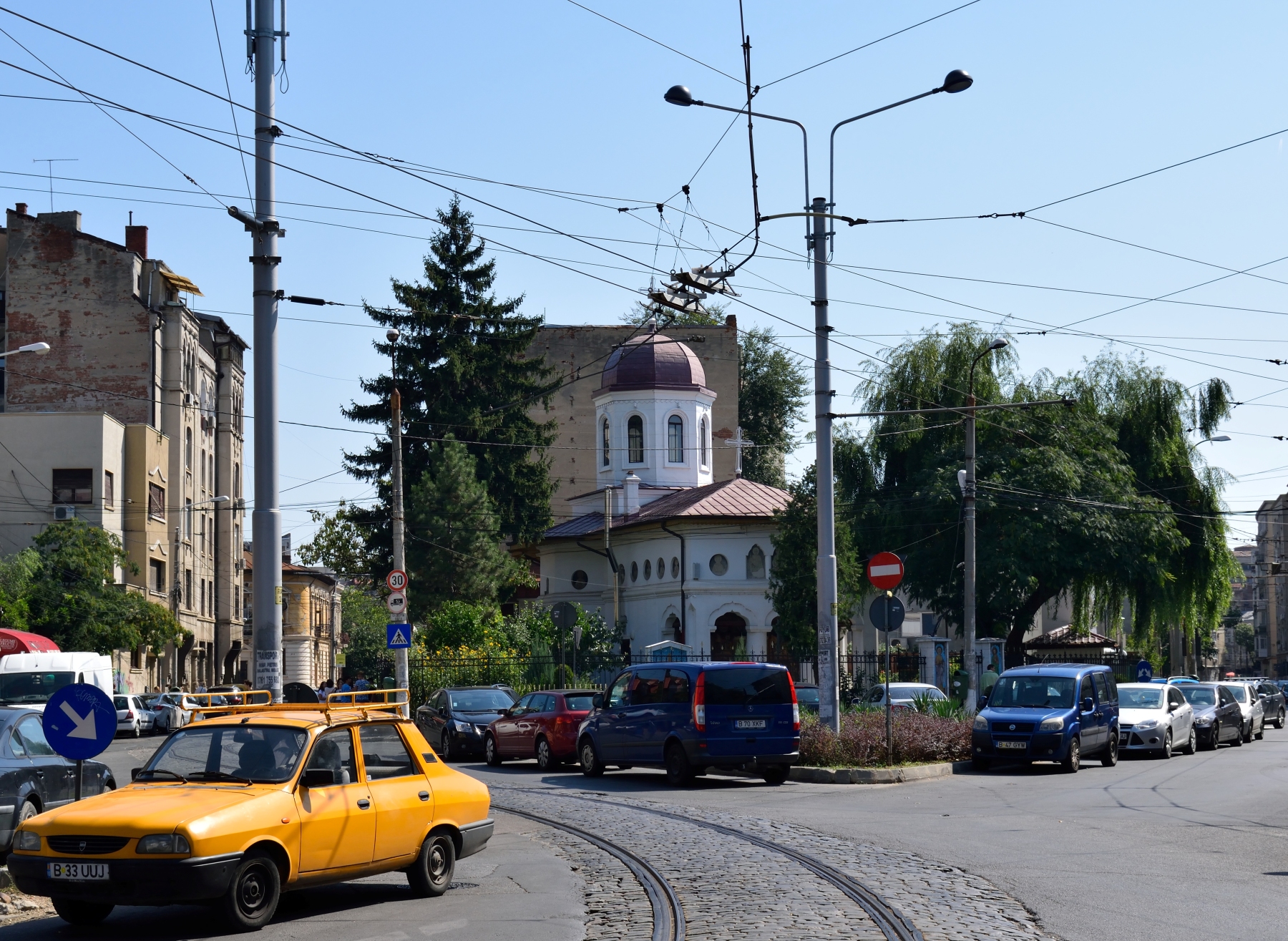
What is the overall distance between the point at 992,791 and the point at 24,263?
170 feet

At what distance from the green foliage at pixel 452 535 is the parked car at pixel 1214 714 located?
3006 centimetres

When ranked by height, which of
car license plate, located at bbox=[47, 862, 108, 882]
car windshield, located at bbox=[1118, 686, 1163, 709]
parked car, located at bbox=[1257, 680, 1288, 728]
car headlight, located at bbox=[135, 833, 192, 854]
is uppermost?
car headlight, located at bbox=[135, 833, 192, 854]

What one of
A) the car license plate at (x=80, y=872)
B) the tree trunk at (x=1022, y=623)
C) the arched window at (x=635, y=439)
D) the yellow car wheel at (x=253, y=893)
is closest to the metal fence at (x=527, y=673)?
the tree trunk at (x=1022, y=623)

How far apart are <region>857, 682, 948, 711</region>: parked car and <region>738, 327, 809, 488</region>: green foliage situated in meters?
48.4

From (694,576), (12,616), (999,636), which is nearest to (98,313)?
(12,616)

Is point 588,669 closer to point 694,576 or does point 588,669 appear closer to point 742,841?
point 694,576

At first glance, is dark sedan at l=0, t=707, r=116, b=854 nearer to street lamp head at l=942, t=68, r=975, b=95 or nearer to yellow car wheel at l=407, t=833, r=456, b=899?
yellow car wheel at l=407, t=833, r=456, b=899

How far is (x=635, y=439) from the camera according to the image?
6394cm

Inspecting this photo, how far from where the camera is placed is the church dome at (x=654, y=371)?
6303 cm

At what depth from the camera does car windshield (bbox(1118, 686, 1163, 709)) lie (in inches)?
1097

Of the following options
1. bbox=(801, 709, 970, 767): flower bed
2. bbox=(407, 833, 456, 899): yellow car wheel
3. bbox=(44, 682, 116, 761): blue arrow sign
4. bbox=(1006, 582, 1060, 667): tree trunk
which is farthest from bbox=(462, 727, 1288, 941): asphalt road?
bbox=(1006, 582, 1060, 667): tree trunk

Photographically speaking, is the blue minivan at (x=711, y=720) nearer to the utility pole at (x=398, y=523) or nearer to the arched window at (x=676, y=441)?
the utility pole at (x=398, y=523)

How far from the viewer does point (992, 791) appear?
64.4 ft

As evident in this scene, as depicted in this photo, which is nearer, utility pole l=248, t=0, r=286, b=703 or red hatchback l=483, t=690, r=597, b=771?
utility pole l=248, t=0, r=286, b=703
